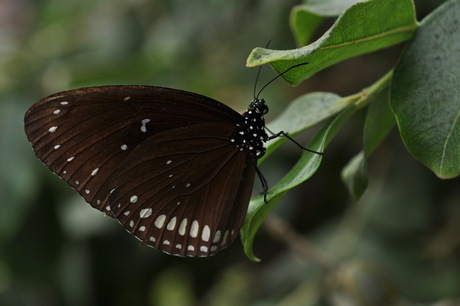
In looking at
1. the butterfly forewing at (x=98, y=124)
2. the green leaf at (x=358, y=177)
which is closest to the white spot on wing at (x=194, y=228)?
the butterfly forewing at (x=98, y=124)

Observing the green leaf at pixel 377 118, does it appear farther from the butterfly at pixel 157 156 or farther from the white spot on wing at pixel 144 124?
the white spot on wing at pixel 144 124

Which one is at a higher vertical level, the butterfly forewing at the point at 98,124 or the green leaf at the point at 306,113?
the butterfly forewing at the point at 98,124

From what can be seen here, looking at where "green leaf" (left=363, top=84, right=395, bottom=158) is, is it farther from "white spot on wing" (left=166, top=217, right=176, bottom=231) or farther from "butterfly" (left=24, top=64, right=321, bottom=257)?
"white spot on wing" (left=166, top=217, right=176, bottom=231)

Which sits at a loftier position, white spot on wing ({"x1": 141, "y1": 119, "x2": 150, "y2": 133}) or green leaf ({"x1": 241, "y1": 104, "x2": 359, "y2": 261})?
white spot on wing ({"x1": 141, "y1": 119, "x2": 150, "y2": 133})

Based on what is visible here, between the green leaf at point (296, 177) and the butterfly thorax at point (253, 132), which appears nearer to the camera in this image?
the green leaf at point (296, 177)

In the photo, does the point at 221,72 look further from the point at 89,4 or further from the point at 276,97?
the point at 89,4

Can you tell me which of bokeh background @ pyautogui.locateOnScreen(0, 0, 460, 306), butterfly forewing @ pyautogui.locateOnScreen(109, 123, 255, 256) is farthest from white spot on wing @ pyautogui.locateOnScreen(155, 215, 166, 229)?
bokeh background @ pyautogui.locateOnScreen(0, 0, 460, 306)

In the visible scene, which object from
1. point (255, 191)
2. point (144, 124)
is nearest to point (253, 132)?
point (144, 124)
